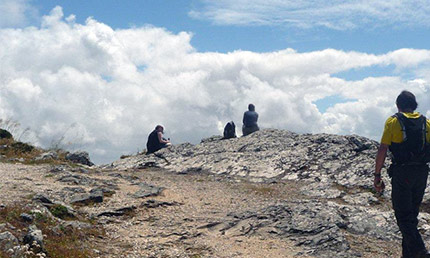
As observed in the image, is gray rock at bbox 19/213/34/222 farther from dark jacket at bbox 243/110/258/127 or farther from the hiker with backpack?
dark jacket at bbox 243/110/258/127

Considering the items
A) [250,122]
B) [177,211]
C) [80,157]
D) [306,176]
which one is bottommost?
[177,211]

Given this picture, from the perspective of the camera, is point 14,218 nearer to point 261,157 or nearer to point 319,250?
point 319,250

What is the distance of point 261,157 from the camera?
18625 mm

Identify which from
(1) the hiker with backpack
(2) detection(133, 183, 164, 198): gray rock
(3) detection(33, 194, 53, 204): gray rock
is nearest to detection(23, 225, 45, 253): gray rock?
(3) detection(33, 194, 53, 204): gray rock

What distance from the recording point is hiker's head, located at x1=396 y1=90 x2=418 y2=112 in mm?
8195

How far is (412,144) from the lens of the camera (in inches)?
308

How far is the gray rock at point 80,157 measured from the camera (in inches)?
835

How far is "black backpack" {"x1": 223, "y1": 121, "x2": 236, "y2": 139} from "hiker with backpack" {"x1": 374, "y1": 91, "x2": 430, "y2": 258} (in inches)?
599

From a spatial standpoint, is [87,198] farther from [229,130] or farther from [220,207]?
[229,130]

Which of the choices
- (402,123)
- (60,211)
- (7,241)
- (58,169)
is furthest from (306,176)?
(7,241)

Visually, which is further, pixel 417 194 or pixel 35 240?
pixel 417 194

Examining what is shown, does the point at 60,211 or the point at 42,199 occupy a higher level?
the point at 42,199

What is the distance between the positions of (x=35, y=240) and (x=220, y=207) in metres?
5.26

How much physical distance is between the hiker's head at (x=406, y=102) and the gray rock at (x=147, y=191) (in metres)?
6.99
